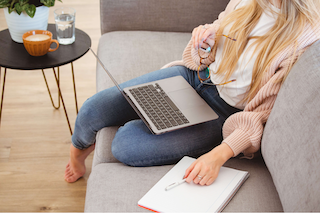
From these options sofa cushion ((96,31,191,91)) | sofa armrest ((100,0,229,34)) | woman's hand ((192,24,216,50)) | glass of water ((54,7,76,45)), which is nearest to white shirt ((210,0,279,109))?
woman's hand ((192,24,216,50))

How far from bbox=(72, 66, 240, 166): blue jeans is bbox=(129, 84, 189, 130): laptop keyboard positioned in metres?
0.05

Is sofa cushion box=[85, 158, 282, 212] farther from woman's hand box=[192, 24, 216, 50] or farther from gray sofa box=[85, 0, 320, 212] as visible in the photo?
woman's hand box=[192, 24, 216, 50]

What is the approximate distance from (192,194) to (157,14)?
3.64 ft

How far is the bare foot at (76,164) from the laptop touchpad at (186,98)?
421 mm

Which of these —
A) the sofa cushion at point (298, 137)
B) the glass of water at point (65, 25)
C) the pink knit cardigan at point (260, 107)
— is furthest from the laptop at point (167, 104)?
the glass of water at point (65, 25)

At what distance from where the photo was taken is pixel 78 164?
1305mm

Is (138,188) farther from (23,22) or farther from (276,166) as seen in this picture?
A: (23,22)

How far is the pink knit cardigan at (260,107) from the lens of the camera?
0.87 meters

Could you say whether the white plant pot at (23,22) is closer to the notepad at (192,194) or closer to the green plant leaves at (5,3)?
the green plant leaves at (5,3)

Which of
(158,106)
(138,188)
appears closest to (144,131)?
(158,106)

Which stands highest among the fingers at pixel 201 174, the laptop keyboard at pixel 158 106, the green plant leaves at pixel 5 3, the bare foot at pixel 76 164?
the green plant leaves at pixel 5 3

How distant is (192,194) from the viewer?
832mm

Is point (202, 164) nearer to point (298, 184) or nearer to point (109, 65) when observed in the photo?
point (298, 184)

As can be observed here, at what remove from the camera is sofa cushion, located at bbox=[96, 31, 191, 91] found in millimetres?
1389
